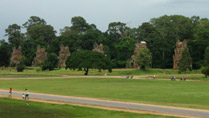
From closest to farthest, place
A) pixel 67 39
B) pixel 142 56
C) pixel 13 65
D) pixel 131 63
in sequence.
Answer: pixel 142 56
pixel 131 63
pixel 13 65
pixel 67 39

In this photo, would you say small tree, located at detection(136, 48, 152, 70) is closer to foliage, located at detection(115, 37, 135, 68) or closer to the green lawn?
foliage, located at detection(115, 37, 135, 68)

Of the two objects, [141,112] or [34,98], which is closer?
[141,112]

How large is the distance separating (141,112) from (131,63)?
87.1 m

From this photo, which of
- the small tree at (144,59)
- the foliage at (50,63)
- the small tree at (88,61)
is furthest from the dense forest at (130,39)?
the small tree at (88,61)

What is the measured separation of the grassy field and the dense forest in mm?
82915

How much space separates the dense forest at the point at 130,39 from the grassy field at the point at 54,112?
8291 centimetres

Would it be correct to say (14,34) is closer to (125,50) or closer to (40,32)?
(40,32)

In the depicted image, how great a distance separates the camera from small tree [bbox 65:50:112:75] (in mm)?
83312

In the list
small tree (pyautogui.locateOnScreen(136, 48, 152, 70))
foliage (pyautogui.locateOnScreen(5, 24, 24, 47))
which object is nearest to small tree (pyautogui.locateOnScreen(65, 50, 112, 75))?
small tree (pyautogui.locateOnScreen(136, 48, 152, 70))

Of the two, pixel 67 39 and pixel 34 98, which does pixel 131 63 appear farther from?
pixel 34 98

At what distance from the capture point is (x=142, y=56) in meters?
95.6

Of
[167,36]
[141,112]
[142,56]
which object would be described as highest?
[167,36]

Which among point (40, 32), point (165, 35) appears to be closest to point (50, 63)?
point (165, 35)

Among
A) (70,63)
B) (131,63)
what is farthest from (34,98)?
(131,63)
